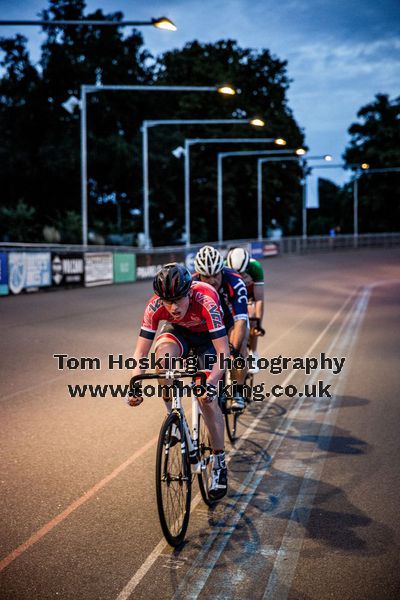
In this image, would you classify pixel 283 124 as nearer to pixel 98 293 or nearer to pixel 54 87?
pixel 54 87

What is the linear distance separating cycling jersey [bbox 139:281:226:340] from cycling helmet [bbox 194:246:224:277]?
1.17 meters

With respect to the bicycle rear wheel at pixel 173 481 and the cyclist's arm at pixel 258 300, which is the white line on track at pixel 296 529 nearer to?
the bicycle rear wheel at pixel 173 481

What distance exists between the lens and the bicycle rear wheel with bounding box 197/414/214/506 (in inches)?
210

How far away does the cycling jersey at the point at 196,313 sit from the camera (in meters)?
5.25

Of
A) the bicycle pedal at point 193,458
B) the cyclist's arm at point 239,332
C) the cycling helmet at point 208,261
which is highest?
the cycling helmet at point 208,261

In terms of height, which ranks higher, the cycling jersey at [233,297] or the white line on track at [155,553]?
the cycling jersey at [233,297]

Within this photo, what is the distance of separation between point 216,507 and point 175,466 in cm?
84

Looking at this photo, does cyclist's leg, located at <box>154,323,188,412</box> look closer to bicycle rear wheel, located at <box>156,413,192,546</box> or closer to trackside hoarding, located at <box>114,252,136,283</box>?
bicycle rear wheel, located at <box>156,413,192,546</box>

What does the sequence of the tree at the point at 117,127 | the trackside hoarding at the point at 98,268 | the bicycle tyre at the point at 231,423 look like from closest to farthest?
1. the bicycle tyre at the point at 231,423
2. the trackside hoarding at the point at 98,268
3. the tree at the point at 117,127

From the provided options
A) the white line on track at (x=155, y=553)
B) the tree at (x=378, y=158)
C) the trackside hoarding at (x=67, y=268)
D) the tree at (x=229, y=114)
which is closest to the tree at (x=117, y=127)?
→ the tree at (x=229, y=114)

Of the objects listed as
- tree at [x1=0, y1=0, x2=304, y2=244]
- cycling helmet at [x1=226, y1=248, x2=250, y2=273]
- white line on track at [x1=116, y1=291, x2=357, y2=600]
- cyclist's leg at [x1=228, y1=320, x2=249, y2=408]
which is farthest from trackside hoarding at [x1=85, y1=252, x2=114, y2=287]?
tree at [x1=0, y1=0, x2=304, y2=244]

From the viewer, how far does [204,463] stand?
5.35 metres

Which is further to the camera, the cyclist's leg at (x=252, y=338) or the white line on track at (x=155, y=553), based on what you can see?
the cyclist's leg at (x=252, y=338)

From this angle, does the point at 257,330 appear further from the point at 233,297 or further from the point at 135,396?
the point at 135,396
